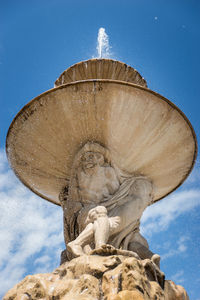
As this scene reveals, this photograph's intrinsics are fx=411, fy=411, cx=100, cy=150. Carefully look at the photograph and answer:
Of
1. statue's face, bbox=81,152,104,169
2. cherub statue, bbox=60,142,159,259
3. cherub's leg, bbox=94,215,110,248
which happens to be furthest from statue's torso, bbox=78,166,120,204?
cherub's leg, bbox=94,215,110,248

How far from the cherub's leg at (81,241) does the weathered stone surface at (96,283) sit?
428 millimetres

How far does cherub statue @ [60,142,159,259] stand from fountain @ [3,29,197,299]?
0.05ft

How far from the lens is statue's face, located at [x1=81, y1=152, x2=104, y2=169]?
6820mm

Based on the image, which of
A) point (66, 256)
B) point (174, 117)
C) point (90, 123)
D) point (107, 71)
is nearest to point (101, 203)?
point (66, 256)

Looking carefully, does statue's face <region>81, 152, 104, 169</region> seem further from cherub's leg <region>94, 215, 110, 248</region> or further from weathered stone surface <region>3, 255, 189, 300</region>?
weathered stone surface <region>3, 255, 189, 300</region>

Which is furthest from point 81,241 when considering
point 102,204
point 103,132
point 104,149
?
point 103,132

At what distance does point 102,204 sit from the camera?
6336 mm

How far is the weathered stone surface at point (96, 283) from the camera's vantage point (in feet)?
13.9

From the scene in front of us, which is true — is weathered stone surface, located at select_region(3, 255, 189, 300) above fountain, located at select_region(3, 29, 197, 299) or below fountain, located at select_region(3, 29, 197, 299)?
below

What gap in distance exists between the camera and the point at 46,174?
7.54m

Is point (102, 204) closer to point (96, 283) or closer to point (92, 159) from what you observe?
point (92, 159)

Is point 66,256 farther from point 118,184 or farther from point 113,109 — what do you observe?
point 113,109

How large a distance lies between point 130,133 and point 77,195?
136 cm

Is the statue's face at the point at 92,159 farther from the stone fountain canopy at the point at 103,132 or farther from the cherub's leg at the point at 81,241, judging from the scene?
the cherub's leg at the point at 81,241
